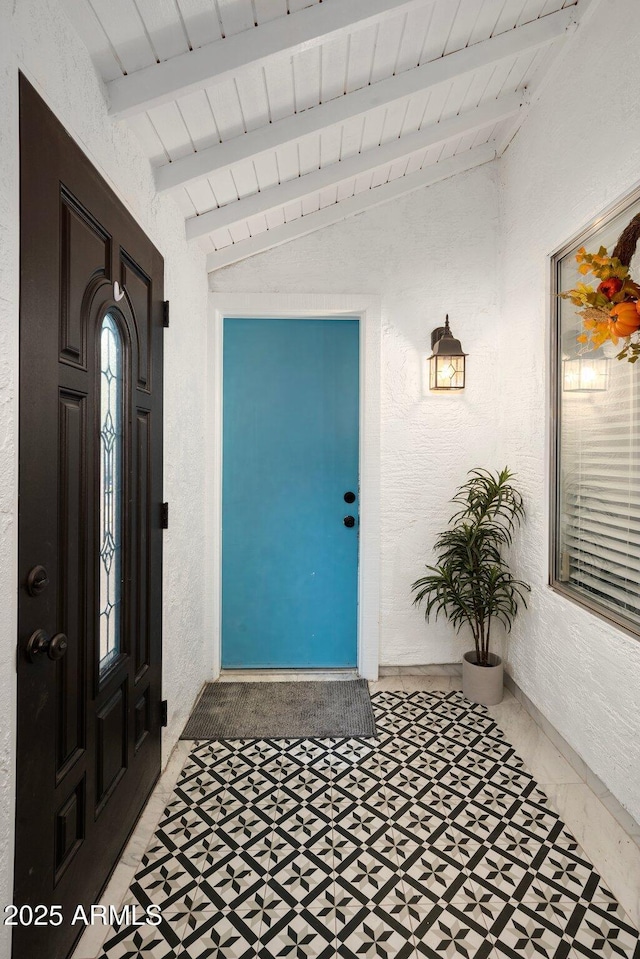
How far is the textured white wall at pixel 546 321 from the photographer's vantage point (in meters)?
1.68

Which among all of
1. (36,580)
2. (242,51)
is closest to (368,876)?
Result: (36,580)

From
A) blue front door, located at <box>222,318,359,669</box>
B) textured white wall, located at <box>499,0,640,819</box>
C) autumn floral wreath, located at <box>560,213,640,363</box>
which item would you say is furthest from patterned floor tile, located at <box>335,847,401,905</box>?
autumn floral wreath, located at <box>560,213,640,363</box>

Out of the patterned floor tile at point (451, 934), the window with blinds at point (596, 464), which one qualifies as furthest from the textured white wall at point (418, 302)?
the patterned floor tile at point (451, 934)

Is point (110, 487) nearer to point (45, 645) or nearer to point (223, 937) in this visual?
point (45, 645)

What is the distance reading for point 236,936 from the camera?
134 cm

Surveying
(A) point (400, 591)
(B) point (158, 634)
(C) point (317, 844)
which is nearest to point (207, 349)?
(B) point (158, 634)

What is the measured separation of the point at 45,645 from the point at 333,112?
6.74 ft

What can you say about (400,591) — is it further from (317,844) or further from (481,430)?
(317,844)

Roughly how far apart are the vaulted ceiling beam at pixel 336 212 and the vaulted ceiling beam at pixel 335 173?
0.36 meters

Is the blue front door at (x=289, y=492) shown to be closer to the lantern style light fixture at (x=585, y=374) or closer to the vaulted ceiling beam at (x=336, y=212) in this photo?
the vaulted ceiling beam at (x=336, y=212)

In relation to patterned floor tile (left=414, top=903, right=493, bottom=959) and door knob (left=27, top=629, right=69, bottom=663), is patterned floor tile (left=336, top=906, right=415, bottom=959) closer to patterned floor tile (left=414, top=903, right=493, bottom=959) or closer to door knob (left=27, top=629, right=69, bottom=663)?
patterned floor tile (left=414, top=903, right=493, bottom=959)

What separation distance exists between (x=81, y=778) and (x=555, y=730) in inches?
73.8

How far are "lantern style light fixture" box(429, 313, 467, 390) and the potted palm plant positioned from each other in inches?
20.6

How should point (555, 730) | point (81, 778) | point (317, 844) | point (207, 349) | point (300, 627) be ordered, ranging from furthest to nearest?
1. point (300, 627)
2. point (207, 349)
3. point (555, 730)
4. point (317, 844)
5. point (81, 778)
